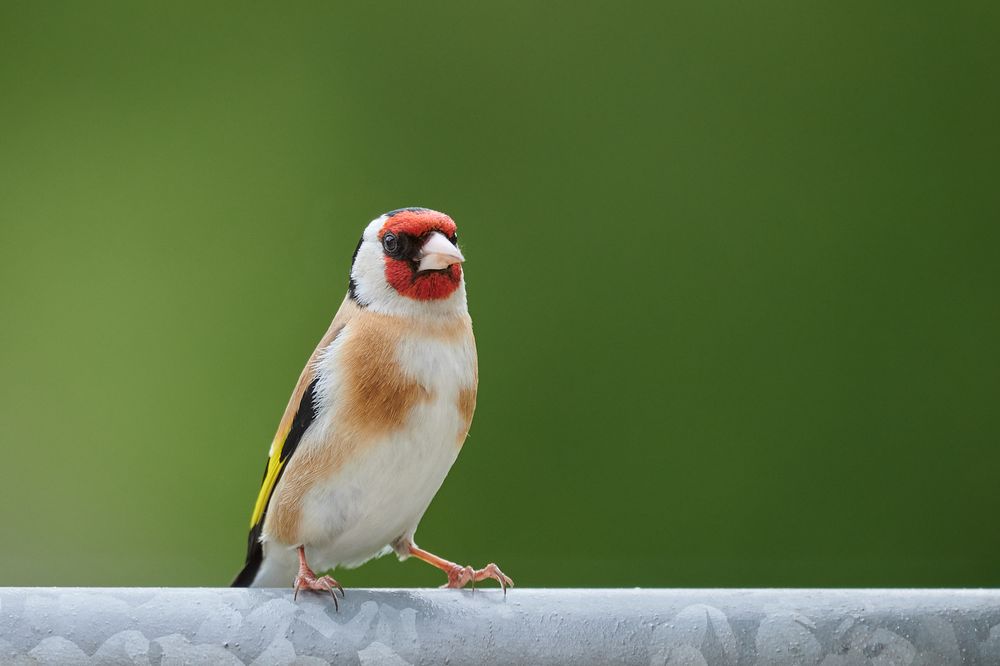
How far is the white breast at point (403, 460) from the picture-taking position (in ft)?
4.83

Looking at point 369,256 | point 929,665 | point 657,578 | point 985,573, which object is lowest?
point 657,578

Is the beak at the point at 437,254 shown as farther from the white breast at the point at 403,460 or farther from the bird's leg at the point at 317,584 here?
the bird's leg at the point at 317,584

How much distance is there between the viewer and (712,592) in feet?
3.55

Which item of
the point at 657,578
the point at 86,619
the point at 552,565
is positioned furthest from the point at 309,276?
the point at 86,619

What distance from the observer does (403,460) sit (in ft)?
4.83

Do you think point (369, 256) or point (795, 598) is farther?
point (369, 256)

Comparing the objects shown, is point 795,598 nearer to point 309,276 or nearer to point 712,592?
point 712,592

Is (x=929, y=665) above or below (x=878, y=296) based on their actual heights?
below

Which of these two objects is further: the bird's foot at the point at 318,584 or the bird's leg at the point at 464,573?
the bird's leg at the point at 464,573

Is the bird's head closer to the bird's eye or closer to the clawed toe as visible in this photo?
the bird's eye

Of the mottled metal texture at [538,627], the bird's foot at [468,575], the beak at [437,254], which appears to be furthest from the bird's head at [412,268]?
the mottled metal texture at [538,627]

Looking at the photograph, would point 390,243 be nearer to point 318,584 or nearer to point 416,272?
point 416,272

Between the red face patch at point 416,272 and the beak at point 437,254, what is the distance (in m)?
0.01

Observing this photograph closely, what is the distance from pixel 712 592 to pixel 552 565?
6.63 ft
